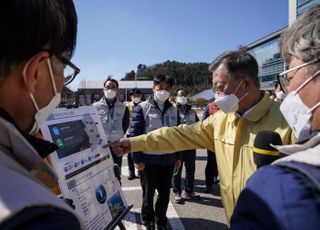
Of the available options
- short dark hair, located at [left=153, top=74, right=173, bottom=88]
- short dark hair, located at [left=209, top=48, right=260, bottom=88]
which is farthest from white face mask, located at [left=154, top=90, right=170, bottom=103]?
short dark hair, located at [left=209, top=48, right=260, bottom=88]

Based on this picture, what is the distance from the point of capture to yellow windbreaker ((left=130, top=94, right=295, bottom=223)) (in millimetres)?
2428

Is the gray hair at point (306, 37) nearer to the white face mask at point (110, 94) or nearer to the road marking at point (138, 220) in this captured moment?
the road marking at point (138, 220)

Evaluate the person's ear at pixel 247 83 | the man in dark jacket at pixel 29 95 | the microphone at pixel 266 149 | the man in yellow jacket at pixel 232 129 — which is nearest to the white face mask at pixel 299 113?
the microphone at pixel 266 149

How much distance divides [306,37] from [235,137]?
4.53 ft

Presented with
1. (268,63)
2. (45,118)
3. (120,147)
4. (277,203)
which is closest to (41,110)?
(45,118)

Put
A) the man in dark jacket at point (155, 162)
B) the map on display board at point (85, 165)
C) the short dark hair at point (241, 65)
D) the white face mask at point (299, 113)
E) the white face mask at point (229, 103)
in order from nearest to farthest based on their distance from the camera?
the white face mask at point (299, 113) → the map on display board at point (85, 165) → the white face mask at point (229, 103) → the short dark hair at point (241, 65) → the man in dark jacket at point (155, 162)

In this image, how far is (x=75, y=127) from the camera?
7.74 ft

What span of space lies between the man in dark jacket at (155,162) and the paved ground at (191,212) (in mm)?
460

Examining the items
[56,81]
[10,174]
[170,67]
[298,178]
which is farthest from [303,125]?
[170,67]

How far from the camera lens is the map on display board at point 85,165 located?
2084 mm

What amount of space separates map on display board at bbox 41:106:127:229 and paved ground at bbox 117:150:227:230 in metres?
2.50

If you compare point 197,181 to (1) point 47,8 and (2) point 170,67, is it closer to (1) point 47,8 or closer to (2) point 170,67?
(1) point 47,8

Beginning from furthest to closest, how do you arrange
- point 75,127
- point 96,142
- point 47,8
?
point 96,142 < point 75,127 < point 47,8

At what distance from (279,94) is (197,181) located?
9.53 feet
